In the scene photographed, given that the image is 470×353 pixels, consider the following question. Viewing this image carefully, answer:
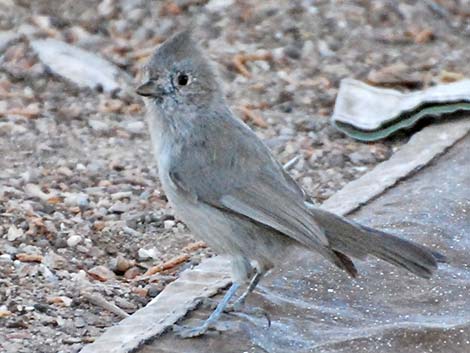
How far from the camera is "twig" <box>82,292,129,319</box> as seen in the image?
5.24 meters

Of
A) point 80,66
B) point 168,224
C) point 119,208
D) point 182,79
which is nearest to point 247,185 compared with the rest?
point 182,79

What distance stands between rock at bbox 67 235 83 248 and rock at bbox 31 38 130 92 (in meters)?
2.05

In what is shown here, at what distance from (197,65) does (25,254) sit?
3.99 feet

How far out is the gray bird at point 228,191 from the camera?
476 cm

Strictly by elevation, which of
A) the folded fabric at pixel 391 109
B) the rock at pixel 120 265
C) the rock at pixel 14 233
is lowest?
the folded fabric at pixel 391 109

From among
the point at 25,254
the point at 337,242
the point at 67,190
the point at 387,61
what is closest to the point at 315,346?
the point at 337,242

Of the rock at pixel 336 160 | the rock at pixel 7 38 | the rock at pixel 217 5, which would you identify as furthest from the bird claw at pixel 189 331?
the rock at pixel 217 5

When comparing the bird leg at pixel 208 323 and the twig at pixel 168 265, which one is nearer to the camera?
the bird leg at pixel 208 323

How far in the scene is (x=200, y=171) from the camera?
5004 mm

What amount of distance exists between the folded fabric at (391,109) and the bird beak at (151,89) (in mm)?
2498

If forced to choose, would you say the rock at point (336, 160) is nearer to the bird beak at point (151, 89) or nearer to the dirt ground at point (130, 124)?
the dirt ground at point (130, 124)

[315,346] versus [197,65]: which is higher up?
[197,65]

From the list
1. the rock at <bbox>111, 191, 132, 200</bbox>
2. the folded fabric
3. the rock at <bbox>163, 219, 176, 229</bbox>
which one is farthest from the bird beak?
the folded fabric

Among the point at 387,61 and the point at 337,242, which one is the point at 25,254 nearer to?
the point at 337,242
